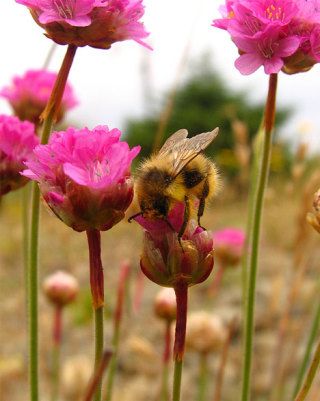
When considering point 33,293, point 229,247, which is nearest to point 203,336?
point 229,247

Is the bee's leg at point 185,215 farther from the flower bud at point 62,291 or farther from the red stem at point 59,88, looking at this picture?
the flower bud at point 62,291

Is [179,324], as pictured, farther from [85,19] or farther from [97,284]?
[85,19]

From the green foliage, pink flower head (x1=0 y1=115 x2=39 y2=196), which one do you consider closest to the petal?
pink flower head (x1=0 y1=115 x2=39 y2=196)

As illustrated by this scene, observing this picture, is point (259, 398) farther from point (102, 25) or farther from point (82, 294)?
point (102, 25)

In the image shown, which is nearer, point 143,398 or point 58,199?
point 58,199

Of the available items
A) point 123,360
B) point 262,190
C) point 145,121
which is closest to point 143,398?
point 123,360

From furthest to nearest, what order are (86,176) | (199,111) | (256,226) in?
(199,111) < (256,226) < (86,176)

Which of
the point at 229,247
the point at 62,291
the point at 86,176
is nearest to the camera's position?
the point at 86,176
